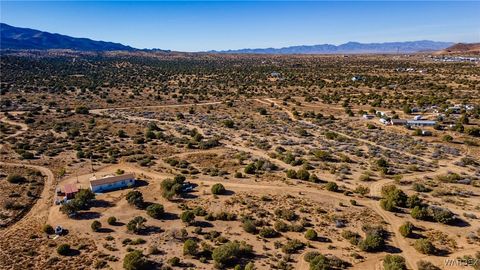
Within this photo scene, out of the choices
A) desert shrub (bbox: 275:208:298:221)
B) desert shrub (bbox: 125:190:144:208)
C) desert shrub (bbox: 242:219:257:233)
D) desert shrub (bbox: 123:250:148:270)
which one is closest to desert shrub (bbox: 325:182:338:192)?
desert shrub (bbox: 275:208:298:221)

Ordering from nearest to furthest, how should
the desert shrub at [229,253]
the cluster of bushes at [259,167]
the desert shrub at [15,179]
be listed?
the desert shrub at [229,253] < the desert shrub at [15,179] < the cluster of bushes at [259,167]

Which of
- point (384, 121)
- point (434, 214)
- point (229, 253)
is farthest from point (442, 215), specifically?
point (384, 121)

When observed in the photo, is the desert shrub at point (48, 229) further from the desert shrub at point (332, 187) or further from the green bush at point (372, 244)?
the desert shrub at point (332, 187)

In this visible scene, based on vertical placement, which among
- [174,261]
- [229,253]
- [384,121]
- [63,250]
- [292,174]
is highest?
[384,121]

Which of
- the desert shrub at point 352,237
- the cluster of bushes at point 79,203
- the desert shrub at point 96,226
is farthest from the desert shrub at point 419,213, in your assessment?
the cluster of bushes at point 79,203

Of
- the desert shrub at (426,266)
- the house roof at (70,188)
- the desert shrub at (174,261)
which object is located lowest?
the desert shrub at (174,261)

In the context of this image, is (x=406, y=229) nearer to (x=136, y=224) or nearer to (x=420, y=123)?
(x=136, y=224)
